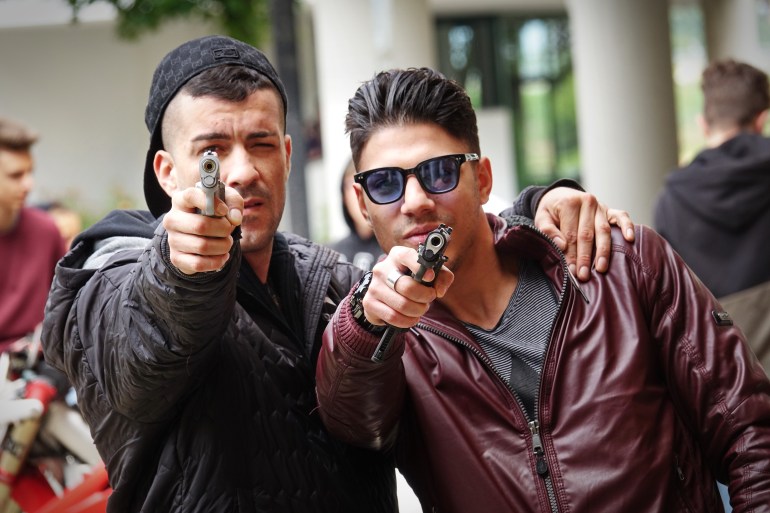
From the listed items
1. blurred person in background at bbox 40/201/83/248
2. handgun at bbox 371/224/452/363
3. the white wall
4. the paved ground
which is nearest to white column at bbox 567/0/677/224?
blurred person in background at bbox 40/201/83/248

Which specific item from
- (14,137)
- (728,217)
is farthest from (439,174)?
(14,137)

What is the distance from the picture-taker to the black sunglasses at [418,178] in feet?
8.89

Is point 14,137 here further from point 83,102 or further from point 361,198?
point 83,102

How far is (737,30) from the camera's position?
15359mm

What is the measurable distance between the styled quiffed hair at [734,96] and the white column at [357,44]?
15.6ft

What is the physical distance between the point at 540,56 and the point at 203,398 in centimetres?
1982

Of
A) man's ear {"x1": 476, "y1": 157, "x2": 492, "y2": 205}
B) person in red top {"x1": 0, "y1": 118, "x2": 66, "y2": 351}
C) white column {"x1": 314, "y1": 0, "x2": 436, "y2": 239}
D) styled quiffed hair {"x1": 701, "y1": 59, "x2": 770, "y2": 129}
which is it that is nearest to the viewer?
man's ear {"x1": 476, "y1": 157, "x2": 492, "y2": 205}

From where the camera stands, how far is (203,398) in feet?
8.05

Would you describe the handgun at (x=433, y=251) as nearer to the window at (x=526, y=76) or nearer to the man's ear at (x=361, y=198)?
the man's ear at (x=361, y=198)

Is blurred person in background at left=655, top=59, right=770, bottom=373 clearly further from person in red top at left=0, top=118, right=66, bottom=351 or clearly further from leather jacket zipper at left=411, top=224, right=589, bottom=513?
person in red top at left=0, top=118, right=66, bottom=351

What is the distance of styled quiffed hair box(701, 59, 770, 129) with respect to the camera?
5.54 meters

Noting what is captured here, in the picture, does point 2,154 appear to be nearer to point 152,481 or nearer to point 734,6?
point 152,481

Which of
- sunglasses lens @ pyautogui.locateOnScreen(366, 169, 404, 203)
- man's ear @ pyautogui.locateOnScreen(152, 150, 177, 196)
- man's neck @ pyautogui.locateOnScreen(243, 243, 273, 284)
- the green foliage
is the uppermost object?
the green foliage

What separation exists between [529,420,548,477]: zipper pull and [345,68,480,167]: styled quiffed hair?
846 mm
